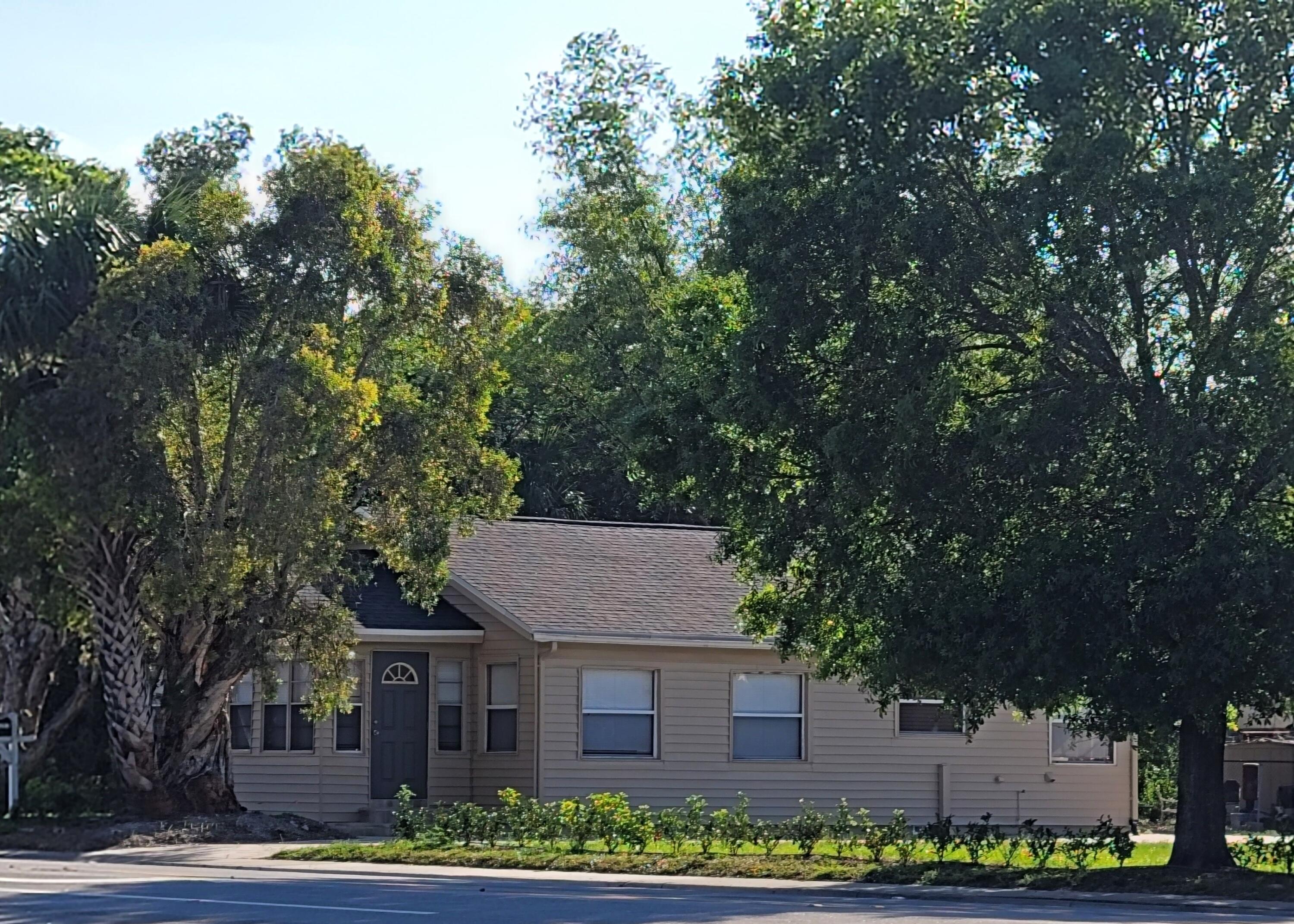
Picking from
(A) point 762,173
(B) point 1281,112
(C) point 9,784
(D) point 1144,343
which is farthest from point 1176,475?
(C) point 9,784

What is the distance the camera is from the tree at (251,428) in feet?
80.3

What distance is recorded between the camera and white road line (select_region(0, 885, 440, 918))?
15398 millimetres

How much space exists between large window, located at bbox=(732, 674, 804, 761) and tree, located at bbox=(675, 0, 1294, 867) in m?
9.34

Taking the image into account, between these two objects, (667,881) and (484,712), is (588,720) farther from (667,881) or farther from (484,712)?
(667,881)

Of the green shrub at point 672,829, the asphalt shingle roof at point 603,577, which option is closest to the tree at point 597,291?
the asphalt shingle roof at point 603,577

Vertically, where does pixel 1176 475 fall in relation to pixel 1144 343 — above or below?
below

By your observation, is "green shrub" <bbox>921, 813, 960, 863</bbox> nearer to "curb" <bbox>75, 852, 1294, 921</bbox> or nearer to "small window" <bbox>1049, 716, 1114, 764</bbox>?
"curb" <bbox>75, 852, 1294, 921</bbox>

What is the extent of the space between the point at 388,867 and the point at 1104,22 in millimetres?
12075

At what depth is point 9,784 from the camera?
91.6 ft

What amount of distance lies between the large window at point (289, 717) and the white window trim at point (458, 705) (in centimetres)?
196

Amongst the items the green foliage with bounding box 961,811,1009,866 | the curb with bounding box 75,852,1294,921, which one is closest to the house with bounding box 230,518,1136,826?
the green foliage with bounding box 961,811,1009,866

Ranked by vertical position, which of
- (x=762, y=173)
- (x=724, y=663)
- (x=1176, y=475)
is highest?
(x=762, y=173)

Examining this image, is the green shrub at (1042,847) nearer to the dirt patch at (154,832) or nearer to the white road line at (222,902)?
the white road line at (222,902)

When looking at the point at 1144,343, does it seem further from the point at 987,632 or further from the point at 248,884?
the point at 248,884
